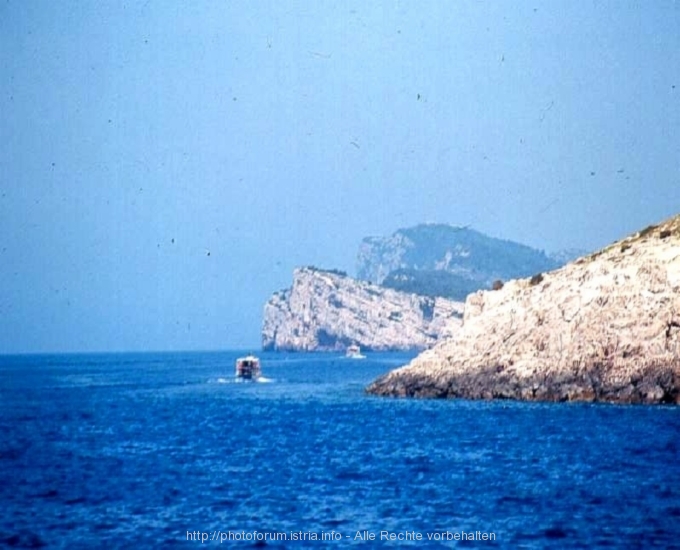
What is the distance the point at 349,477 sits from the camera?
42.2 meters

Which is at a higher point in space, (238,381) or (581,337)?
(581,337)

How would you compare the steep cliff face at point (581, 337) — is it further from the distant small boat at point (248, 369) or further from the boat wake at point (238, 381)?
the distant small boat at point (248, 369)

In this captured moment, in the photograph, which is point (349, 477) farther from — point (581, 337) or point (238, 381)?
point (238, 381)

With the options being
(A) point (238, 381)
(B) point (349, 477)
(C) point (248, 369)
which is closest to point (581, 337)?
(B) point (349, 477)

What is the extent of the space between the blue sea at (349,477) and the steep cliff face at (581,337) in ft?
8.30

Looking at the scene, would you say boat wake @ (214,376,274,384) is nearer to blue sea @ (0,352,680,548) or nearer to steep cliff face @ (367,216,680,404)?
steep cliff face @ (367,216,680,404)

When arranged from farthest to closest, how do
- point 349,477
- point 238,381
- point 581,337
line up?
point 238,381
point 581,337
point 349,477

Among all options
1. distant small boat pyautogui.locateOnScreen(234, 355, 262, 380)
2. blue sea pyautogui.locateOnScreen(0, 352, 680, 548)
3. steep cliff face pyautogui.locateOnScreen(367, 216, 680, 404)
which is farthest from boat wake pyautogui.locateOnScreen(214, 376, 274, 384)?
blue sea pyautogui.locateOnScreen(0, 352, 680, 548)

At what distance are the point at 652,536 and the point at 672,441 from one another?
21.2 m

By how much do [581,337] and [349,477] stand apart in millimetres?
33571

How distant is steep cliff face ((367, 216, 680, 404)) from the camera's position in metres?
67.7

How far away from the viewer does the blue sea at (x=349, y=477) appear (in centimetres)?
3120

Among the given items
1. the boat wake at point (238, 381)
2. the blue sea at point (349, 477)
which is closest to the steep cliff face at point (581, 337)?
the blue sea at point (349, 477)

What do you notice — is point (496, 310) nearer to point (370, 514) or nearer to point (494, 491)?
point (494, 491)
